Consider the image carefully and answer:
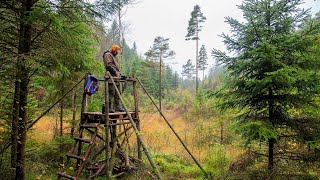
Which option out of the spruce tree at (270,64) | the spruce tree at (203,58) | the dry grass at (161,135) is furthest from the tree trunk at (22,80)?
the spruce tree at (203,58)

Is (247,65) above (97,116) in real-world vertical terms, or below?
above

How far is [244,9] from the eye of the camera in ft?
21.8

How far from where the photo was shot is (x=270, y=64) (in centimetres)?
→ 612

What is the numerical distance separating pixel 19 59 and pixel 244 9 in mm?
5739


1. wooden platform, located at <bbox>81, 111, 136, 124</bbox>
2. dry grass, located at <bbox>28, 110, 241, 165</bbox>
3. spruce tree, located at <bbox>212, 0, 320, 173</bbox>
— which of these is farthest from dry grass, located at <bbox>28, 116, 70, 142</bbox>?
spruce tree, located at <bbox>212, 0, 320, 173</bbox>

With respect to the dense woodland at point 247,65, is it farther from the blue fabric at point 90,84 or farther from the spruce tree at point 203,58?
the spruce tree at point 203,58

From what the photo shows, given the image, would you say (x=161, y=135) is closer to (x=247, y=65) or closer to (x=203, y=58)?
(x=247, y=65)

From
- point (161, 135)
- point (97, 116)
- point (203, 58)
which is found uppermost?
point (203, 58)

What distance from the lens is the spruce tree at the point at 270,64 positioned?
18.7 ft

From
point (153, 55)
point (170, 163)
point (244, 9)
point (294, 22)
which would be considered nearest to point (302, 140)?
point (294, 22)

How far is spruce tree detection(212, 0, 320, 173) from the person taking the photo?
5.70 m

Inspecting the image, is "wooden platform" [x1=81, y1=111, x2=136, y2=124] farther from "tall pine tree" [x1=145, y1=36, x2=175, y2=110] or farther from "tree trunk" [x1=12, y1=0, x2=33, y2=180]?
"tall pine tree" [x1=145, y1=36, x2=175, y2=110]

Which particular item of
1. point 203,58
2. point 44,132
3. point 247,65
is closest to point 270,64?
point 247,65

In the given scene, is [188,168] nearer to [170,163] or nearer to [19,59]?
[170,163]
